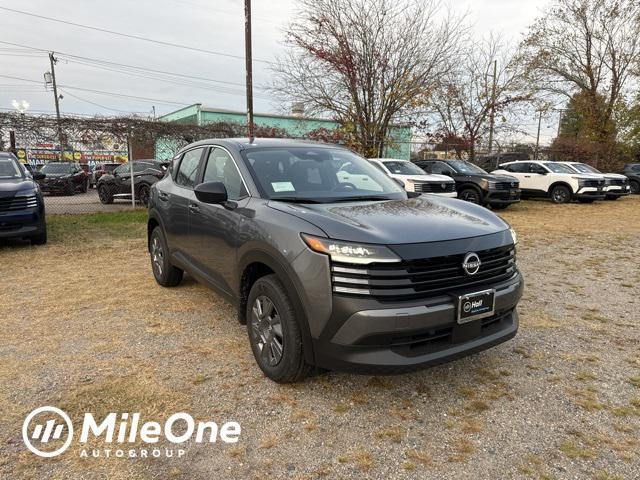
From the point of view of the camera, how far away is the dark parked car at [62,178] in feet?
52.7

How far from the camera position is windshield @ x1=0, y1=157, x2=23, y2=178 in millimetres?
7723

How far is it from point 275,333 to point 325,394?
53cm

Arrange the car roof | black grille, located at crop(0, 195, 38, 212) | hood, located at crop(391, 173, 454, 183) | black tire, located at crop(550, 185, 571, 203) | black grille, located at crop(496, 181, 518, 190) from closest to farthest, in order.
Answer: the car roof < black grille, located at crop(0, 195, 38, 212) < hood, located at crop(391, 173, 454, 183) < black grille, located at crop(496, 181, 518, 190) < black tire, located at crop(550, 185, 571, 203)

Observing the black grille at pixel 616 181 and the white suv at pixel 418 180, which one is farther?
the black grille at pixel 616 181

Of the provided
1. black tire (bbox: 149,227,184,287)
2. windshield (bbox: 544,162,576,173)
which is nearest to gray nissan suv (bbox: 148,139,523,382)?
black tire (bbox: 149,227,184,287)

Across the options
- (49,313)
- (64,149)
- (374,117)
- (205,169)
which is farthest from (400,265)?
(374,117)

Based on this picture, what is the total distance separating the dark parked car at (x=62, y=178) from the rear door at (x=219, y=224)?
1397cm

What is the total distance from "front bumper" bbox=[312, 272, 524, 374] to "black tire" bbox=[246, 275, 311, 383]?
20 centimetres

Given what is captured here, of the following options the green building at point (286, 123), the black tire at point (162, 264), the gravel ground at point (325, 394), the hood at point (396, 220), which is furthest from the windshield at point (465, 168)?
the hood at point (396, 220)

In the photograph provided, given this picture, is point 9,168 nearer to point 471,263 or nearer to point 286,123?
point 471,263

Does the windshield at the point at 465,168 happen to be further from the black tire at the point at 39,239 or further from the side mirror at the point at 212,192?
the side mirror at the point at 212,192

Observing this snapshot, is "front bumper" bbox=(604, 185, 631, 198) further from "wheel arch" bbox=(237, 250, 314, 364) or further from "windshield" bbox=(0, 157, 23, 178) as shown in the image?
"windshield" bbox=(0, 157, 23, 178)

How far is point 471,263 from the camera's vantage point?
266 cm

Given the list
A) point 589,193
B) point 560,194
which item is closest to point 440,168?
point 560,194
